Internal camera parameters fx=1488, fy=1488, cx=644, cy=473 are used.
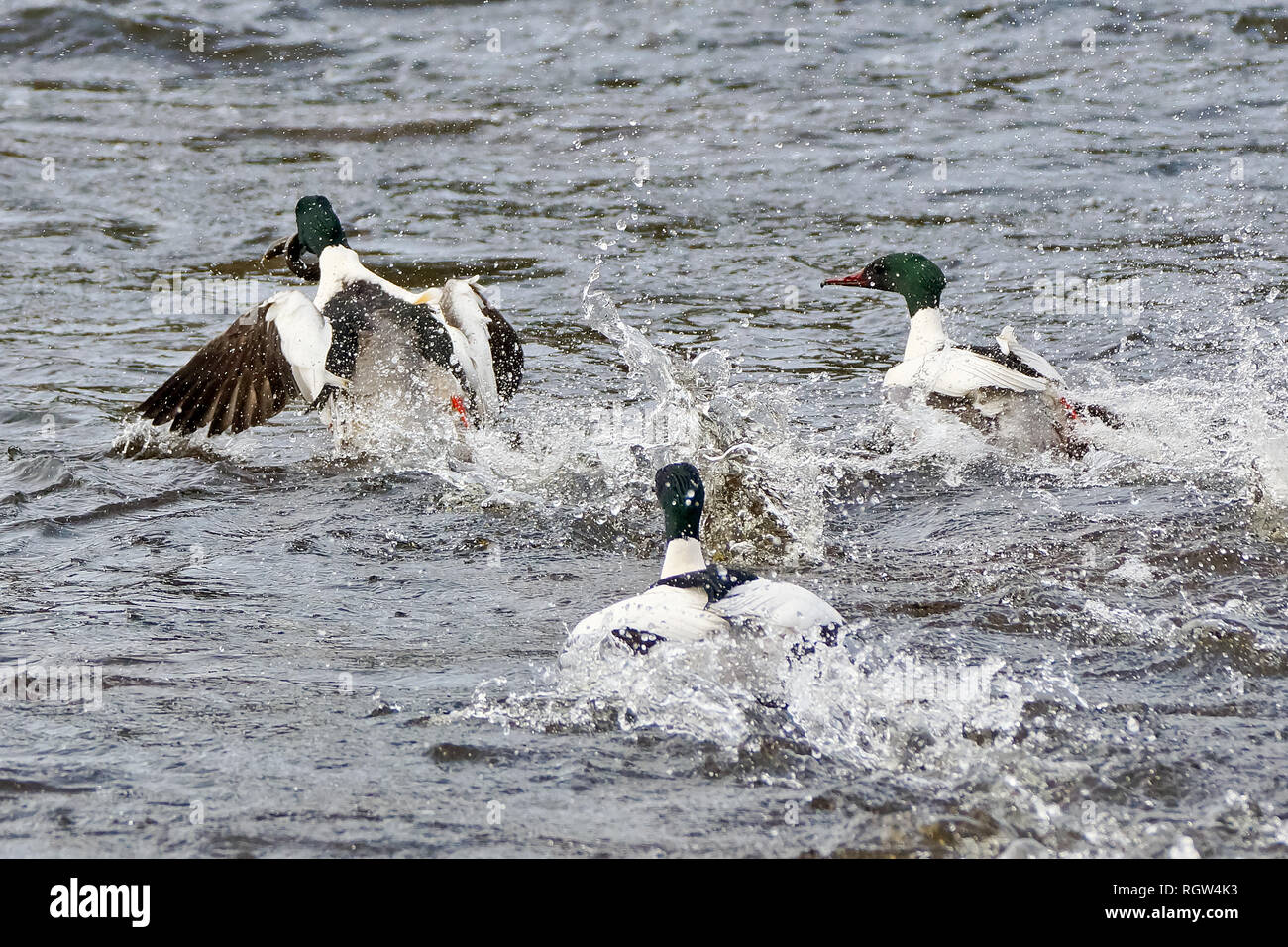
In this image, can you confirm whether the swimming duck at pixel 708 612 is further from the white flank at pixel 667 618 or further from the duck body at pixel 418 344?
the duck body at pixel 418 344

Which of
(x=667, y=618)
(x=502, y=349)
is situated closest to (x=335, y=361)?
(x=502, y=349)

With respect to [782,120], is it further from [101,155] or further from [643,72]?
[101,155]

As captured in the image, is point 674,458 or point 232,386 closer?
point 674,458

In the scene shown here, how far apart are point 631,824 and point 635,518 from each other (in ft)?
8.18

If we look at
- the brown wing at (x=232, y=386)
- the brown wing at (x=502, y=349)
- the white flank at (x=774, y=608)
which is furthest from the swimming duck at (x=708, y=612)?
the brown wing at (x=502, y=349)

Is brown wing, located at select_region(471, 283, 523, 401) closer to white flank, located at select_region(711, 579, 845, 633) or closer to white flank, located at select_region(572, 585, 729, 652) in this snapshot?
white flank, located at select_region(572, 585, 729, 652)

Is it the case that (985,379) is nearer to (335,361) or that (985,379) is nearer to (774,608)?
(335,361)

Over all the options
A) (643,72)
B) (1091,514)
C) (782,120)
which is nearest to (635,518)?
(1091,514)

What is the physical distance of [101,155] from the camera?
1245 centimetres

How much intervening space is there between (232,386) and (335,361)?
0.51 m

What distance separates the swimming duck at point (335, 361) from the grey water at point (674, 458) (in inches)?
9.8

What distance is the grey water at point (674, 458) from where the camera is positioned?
11.4 ft

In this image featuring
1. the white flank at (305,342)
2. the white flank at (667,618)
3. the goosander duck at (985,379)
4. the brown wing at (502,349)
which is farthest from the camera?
the brown wing at (502,349)

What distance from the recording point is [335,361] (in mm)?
6602
